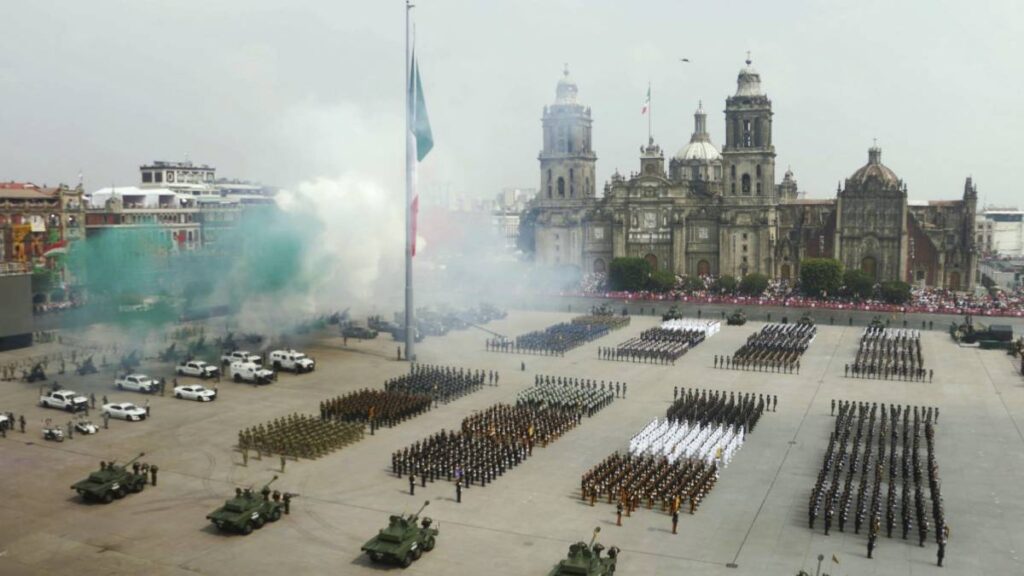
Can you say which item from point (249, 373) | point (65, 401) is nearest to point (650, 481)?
point (249, 373)

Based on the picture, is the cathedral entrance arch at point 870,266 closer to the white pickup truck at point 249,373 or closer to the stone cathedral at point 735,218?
the stone cathedral at point 735,218

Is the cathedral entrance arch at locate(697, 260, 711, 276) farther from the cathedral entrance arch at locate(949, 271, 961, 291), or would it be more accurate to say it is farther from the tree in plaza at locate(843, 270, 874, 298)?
the cathedral entrance arch at locate(949, 271, 961, 291)

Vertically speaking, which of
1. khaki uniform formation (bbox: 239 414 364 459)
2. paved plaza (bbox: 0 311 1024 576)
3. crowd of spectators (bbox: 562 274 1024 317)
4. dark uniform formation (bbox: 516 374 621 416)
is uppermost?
crowd of spectators (bbox: 562 274 1024 317)

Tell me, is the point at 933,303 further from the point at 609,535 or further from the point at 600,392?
the point at 609,535

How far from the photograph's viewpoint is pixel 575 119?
104 metres

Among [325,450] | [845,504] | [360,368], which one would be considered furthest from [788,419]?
[360,368]

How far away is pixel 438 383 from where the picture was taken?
4325 cm

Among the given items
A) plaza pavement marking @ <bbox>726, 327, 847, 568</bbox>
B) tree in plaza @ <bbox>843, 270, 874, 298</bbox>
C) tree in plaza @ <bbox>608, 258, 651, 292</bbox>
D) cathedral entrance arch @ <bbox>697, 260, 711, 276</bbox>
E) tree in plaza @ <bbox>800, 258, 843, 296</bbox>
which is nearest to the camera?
plaza pavement marking @ <bbox>726, 327, 847, 568</bbox>

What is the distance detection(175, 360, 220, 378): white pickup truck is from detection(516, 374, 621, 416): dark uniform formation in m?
15.7

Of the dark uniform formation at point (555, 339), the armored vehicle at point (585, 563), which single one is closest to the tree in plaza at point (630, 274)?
the dark uniform formation at point (555, 339)

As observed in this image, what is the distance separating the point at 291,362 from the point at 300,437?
14990 millimetres

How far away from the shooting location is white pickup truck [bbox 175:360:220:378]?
45.1 metres

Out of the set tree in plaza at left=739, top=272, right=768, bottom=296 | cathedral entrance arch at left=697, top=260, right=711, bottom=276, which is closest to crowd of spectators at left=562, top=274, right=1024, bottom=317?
tree in plaza at left=739, top=272, right=768, bottom=296

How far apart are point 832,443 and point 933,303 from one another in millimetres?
54540
